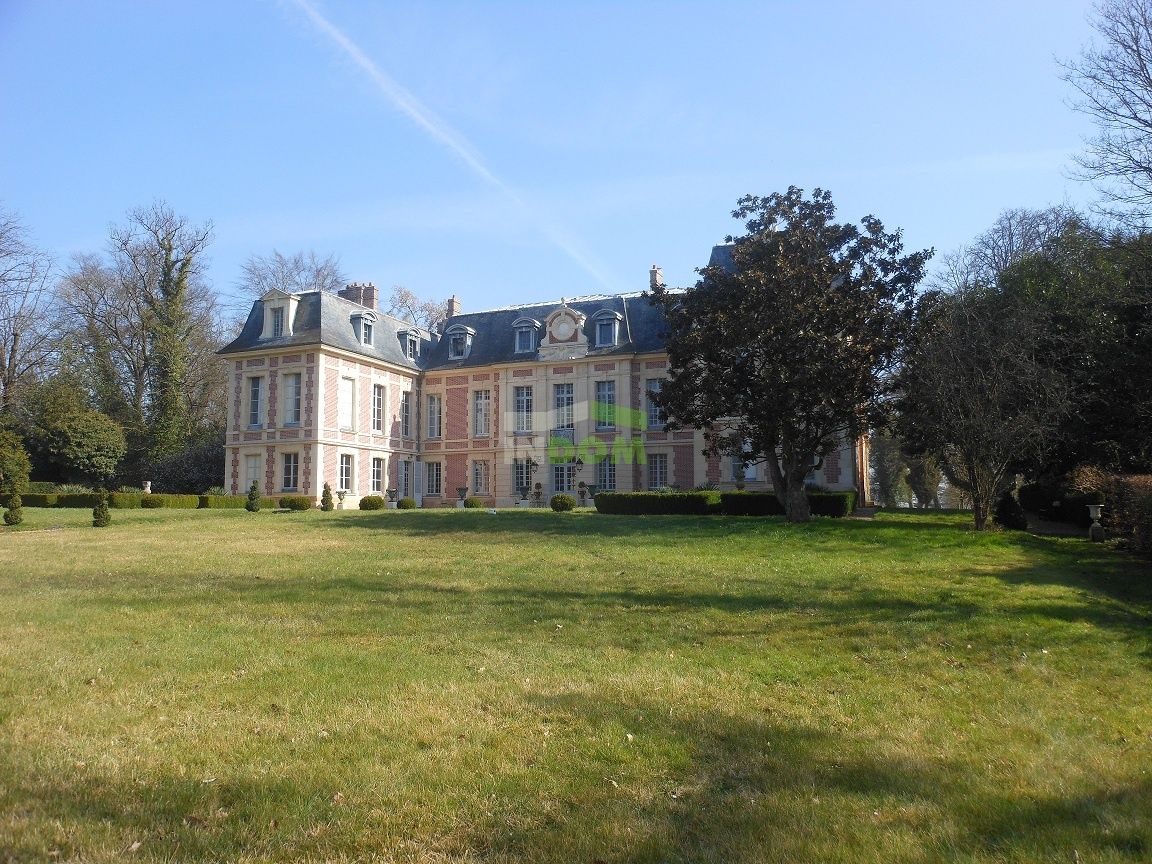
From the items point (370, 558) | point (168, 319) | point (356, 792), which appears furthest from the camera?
point (168, 319)

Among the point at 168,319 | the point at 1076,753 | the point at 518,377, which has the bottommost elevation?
the point at 1076,753

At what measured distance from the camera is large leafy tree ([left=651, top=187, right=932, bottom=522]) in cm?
1714

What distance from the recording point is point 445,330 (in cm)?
3772

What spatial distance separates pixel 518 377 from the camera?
113ft

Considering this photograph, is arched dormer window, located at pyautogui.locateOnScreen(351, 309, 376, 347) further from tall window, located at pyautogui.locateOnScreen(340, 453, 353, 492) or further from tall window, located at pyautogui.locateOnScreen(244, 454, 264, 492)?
tall window, located at pyautogui.locateOnScreen(244, 454, 264, 492)

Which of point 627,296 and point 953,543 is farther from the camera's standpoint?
point 627,296

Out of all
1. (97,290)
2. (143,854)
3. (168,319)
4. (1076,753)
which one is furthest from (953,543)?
(97,290)

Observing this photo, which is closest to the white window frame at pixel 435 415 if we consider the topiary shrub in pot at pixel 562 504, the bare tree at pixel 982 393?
the topiary shrub in pot at pixel 562 504

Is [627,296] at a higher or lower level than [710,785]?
higher

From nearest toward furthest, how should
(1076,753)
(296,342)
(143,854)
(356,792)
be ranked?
(143,854), (356,792), (1076,753), (296,342)

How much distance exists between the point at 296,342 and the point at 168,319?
32.4 ft

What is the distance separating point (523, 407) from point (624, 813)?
3110 cm

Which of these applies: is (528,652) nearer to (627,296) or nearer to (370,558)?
(370,558)

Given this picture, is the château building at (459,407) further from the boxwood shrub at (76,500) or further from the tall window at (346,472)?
the boxwood shrub at (76,500)
